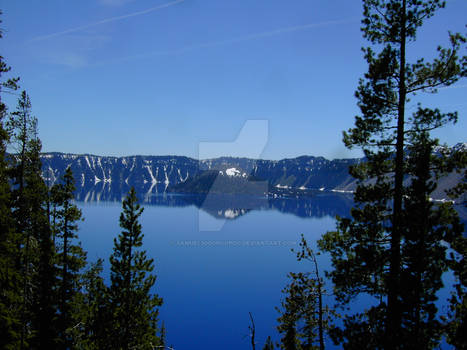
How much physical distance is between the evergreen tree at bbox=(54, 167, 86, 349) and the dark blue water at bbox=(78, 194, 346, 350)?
99.0 feet

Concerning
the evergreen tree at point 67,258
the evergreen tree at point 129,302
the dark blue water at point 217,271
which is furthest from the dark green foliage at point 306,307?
the dark blue water at point 217,271

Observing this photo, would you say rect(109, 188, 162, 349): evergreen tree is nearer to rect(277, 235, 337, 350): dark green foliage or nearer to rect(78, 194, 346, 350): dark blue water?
rect(277, 235, 337, 350): dark green foliage

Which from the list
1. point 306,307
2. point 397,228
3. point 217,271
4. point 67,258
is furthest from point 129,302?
point 217,271

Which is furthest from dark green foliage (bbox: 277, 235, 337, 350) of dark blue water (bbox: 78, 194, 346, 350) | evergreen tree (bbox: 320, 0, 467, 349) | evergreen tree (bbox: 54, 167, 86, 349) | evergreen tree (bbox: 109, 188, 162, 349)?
dark blue water (bbox: 78, 194, 346, 350)

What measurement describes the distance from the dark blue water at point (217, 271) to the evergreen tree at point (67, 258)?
3019 cm

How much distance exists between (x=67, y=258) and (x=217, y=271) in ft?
227

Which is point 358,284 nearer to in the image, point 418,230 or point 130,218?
point 418,230

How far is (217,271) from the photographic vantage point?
88.9 metres

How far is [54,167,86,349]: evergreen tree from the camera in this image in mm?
22312

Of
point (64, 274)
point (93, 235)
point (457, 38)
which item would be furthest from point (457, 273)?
point (93, 235)

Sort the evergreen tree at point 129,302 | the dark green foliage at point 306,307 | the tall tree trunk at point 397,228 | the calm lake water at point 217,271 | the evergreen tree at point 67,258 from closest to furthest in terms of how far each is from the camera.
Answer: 1. the tall tree trunk at point 397,228
2. the dark green foliage at point 306,307
3. the evergreen tree at point 129,302
4. the evergreen tree at point 67,258
5. the calm lake water at point 217,271

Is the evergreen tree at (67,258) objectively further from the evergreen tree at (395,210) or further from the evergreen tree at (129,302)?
the evergreen tree at (395,210)

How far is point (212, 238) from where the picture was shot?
149 metres

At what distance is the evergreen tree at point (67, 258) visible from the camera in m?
22.3
